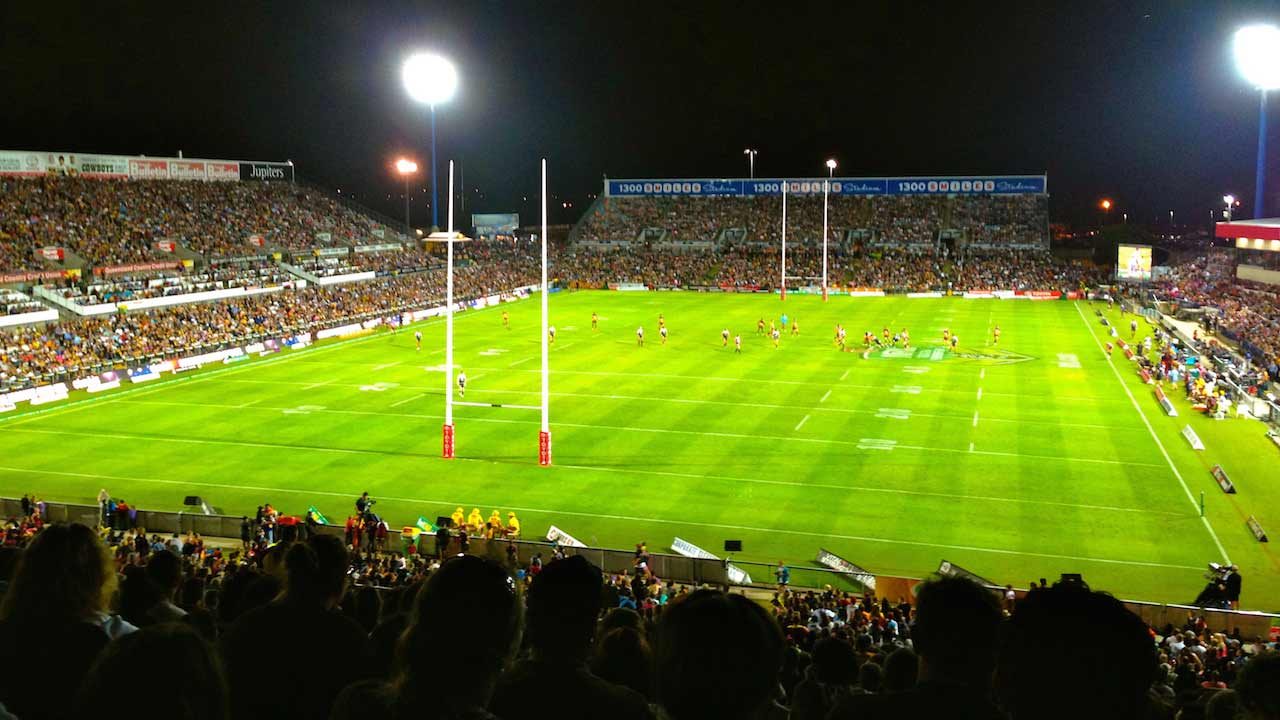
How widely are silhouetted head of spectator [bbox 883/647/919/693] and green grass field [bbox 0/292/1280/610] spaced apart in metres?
18.7

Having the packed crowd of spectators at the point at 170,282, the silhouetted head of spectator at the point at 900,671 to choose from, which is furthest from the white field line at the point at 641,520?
the packed crowd of spectators at the point at 170,282

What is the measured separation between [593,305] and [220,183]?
31171 millimetres

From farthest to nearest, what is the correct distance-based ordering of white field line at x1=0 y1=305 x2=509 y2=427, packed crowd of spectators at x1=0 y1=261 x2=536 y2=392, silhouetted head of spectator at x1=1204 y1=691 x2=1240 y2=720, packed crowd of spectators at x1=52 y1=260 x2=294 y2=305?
packed crowd of spectators at x1=52 y1=260 x2=294 y2=305
packed crowd of spectators at x1=0 y1=261 x2=536 y2=392
white field line at x1=0 y1=305 x2=509 y2=427
silhouetted head of spectator at x1=1204 y1=691 x2=1240 y2=720

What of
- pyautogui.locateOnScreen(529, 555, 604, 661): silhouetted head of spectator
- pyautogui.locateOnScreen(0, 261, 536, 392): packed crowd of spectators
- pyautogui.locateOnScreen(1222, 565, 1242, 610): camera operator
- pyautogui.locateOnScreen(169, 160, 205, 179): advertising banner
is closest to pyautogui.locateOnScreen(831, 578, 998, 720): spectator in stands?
pyautogui.locateOnScreen(529, 555, 604, 661): silhouetted head of spectator

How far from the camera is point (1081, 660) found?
305cm

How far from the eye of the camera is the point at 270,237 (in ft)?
267

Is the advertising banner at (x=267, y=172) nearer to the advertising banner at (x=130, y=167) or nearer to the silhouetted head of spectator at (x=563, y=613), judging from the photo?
the advertising banner at (x=130, y=167)

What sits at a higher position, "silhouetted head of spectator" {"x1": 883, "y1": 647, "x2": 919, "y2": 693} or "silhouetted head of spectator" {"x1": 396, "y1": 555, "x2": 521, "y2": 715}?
"silhouetted head of spectator" {"x1": 396, "y1": 555, "x2": 521, "y2": 715}

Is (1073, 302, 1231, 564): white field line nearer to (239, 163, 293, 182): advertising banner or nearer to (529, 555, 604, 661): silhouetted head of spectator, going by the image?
(529, 555, 604, 661): silhouetted head of spectator

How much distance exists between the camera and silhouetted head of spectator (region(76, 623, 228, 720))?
2.82 m

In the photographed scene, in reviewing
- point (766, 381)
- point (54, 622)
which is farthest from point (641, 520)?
point (54, 622)

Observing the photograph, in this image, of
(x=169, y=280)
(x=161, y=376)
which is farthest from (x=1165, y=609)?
(x=169, y=280)

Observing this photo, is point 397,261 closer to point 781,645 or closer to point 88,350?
point 88,350

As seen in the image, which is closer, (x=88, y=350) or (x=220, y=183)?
(x=88, y=350)
